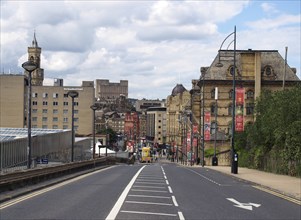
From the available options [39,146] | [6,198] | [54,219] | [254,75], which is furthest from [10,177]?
[254,75]

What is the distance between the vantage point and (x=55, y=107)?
141625 mm

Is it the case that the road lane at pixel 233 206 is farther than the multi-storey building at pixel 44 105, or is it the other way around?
the multi-storey building at pixel 44 105

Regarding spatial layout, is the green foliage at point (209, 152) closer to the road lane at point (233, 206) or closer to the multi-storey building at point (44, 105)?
the multi-storey building at point (44, 105)

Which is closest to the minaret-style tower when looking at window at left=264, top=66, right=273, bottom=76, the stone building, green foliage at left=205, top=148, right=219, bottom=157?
the stone building

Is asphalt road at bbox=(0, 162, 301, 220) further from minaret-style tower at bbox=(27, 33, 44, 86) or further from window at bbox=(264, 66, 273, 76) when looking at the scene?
minaret-style tower at bbox=(27, 33, 44, 86)

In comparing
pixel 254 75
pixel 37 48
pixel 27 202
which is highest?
pixel 37 48

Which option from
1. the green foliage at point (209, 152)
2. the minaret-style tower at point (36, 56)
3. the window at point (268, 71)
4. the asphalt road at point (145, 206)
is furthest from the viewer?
the minaret-style tower at point (36, 56)

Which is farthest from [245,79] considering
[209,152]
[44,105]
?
[44,105]

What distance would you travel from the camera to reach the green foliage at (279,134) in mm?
37969

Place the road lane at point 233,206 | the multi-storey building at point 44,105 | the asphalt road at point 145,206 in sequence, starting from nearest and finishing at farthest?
the asphalt road at point 145,206 < the road lane at point 233,206 < the multi-storey building at point 44,105

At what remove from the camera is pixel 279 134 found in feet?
133

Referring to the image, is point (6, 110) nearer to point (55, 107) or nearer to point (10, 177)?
point (55, 107)

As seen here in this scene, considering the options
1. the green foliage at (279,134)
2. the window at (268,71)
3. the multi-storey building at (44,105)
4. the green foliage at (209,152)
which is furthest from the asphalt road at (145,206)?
the multi-storey building at (44,105)

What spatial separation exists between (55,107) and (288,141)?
10833 centimetres
